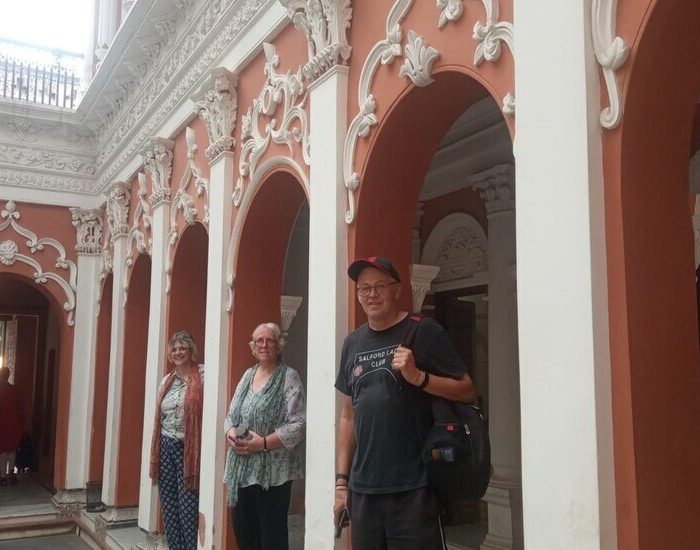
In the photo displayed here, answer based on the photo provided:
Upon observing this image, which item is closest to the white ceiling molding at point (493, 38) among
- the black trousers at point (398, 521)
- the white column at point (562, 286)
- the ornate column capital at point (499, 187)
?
Result: the white column at point (562, 286)

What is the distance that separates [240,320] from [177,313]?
1.80 m

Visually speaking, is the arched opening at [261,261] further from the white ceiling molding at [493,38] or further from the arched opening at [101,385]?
the arched opening at [101,385]

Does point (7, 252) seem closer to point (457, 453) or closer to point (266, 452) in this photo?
point (266, 452)

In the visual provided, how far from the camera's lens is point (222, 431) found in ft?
17.2

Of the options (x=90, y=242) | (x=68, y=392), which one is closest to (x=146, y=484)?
(x=68, y=392)

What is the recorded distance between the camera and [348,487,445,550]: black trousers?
279 centimetres

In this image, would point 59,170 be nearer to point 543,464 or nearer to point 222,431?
point 222,431

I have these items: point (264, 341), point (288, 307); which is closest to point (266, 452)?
point (264, 341)

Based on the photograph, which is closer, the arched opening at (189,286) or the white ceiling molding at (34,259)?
the arched opening at (189,286)

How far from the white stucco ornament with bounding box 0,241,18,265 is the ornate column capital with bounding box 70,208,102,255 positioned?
80 cm

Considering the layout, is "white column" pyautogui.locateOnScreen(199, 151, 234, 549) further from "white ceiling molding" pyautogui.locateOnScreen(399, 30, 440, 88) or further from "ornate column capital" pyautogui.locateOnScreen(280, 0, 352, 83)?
"white ceiling molding" pyautogui.locateOnScreen(399, 30, 440, 88)

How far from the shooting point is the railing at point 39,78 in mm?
10305

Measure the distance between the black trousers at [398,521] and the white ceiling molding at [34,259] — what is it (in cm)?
819

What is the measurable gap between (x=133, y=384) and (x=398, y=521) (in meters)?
6.21
